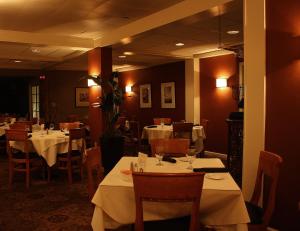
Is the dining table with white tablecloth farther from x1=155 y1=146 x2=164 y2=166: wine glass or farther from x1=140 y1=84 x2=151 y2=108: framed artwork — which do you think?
x1=140 y1=84 x2=151 y2=108: framed artwork

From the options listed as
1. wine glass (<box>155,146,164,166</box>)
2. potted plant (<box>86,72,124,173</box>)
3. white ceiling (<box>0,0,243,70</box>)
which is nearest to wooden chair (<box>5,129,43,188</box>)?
potted plant (<box>86,72,124,173</box>)

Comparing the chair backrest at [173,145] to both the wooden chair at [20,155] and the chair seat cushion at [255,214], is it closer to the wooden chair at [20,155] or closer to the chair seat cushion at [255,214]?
the chair seat cushion at [255,214]

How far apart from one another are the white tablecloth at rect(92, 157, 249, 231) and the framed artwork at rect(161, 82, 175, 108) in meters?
7.01

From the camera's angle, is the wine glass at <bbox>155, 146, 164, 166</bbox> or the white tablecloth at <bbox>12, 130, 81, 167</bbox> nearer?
the wine glass at <bbox>155, 146, 164, 166</bbox>

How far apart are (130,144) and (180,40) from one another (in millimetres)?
2930

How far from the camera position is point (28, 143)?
5059 mm

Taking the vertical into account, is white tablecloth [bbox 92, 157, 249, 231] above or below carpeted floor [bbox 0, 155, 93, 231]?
above

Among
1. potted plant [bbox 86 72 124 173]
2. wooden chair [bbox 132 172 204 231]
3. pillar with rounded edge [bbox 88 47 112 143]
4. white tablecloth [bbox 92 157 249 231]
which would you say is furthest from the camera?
pillar with rounded edge [bbox 88 47 112 143]

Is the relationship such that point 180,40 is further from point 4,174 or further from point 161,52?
point 4,174

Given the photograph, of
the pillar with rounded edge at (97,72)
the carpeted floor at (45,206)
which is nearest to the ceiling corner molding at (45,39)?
the pillar with rounded edge at (97,72)

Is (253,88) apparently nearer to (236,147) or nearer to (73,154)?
(236,147)

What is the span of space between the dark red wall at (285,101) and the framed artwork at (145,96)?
7195 mm

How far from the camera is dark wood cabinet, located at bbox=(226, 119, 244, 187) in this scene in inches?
160

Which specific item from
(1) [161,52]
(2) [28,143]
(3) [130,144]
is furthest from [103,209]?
(1) [161,52]
